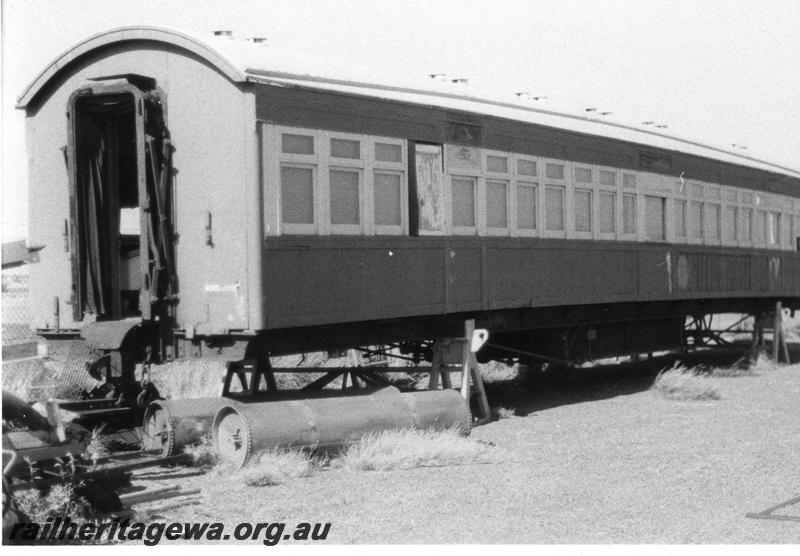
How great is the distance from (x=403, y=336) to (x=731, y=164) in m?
8.61

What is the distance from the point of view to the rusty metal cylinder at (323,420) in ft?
29.0

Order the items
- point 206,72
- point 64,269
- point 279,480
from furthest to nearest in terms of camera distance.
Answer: point 64,269 < point 206,72 < point 279,480

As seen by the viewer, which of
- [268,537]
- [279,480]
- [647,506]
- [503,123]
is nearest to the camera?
[268,537]

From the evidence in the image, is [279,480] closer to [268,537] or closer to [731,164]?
[268,537]

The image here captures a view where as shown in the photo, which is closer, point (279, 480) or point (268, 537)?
point (268, 537)

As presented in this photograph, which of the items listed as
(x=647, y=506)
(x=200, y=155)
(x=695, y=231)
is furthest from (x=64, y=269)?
(x=695, y=231)

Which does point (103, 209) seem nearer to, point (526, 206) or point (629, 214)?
point (526, 206)

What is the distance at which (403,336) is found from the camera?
1175 cm

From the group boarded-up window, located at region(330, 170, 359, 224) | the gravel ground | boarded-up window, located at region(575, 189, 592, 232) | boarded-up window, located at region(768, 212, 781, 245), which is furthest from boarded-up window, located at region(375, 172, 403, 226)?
boarded-up window, located at region(768, 212, 781, 245)

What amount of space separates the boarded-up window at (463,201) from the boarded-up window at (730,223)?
7.20m

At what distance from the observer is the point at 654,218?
52.0 feet

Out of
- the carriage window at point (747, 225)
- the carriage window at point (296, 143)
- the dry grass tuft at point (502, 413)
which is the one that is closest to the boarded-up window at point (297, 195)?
the carriage window at point (296, 143)

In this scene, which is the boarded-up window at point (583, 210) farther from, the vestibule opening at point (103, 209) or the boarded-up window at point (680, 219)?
the vestibule opening at point (103, 209)

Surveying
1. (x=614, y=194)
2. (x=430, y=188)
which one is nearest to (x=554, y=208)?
(x=614, y=194)
